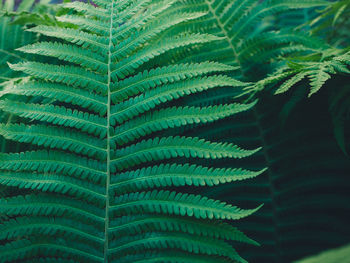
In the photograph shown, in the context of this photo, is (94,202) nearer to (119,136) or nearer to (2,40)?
(119,136)

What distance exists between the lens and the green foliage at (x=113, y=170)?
95cm

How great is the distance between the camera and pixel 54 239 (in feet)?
3.18

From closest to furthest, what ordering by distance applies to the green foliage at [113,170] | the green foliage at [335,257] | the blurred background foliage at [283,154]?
1. the green foliage at [335,257]
2. the green foliage at [113,170]
3. the blurred background foliage at [283,154]

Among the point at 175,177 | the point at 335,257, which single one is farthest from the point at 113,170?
the point at 335,257

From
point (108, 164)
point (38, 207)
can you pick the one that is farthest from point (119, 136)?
point (38, 207)

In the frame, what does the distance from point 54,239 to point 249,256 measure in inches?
30.7

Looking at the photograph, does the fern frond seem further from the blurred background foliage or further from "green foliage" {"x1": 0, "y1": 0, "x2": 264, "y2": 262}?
the blurred background foliage

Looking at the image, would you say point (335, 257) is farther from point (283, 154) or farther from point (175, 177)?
point (283, 154)

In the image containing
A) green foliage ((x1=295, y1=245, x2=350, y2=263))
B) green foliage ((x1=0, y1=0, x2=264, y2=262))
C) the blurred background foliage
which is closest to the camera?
green foliage ((x1=295, y1=245, x2=350, y2=263))

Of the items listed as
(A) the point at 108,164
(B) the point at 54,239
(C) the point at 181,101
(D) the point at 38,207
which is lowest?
(B) the point at 54,239

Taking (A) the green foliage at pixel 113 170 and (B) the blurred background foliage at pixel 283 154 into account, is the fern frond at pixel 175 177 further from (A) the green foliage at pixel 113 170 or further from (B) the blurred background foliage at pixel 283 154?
(B) the blurred background foliage at pixel 283 154

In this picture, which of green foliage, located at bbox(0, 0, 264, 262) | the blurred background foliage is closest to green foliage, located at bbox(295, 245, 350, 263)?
green foliage, located at bbox(0, 0, 264, 262)

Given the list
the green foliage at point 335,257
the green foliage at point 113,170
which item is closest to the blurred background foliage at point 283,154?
the green foliage at point 113,170

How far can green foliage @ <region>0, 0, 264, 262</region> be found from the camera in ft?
3.11
